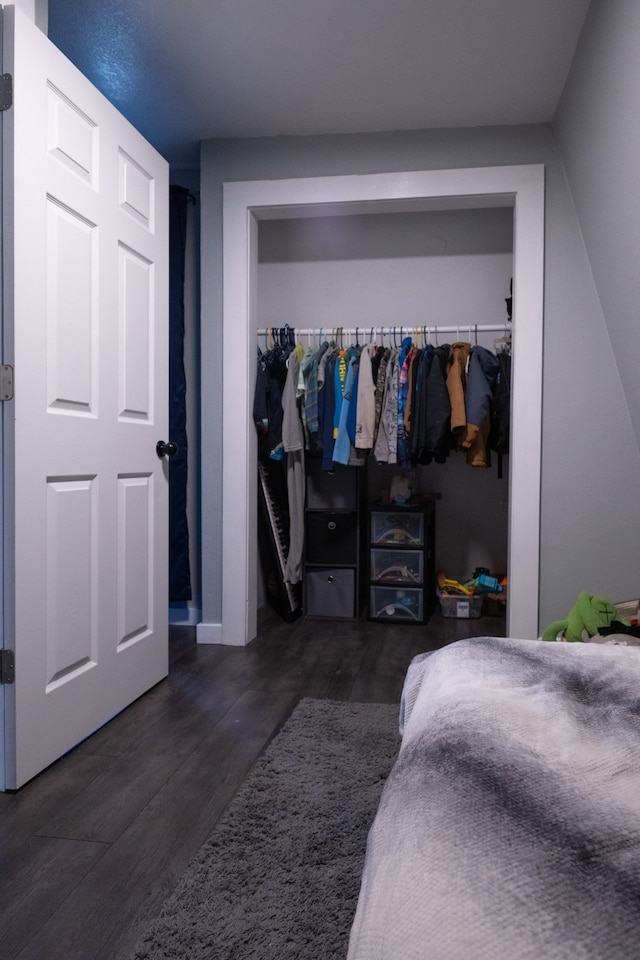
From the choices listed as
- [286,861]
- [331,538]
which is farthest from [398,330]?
[286,861]

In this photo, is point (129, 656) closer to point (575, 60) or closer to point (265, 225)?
point (575, 60)

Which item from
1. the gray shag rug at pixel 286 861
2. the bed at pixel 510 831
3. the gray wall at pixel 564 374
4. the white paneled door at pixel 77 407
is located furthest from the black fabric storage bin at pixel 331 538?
the bed at pixel 510 831

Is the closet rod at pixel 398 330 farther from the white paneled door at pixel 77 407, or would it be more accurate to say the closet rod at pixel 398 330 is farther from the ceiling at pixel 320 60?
the white paneled door at pixel 77 407

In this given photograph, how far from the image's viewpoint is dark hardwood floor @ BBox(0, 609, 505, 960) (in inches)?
51.6

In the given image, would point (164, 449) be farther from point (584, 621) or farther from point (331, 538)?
point (584, 621)

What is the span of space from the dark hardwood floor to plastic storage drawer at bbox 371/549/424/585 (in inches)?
23.0

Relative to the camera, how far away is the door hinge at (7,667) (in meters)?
1.78

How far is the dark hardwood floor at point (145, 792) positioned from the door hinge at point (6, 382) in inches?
41.2

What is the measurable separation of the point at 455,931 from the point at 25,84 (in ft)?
6.86

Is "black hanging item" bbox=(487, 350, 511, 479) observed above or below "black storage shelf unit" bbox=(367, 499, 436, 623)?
above

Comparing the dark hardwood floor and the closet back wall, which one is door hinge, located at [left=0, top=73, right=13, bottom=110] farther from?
the closet back wall

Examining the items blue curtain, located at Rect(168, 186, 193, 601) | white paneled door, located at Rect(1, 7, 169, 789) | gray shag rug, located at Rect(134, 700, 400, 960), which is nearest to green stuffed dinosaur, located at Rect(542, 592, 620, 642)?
gray shag rug, located at Rect(134, 700, 400, 960)

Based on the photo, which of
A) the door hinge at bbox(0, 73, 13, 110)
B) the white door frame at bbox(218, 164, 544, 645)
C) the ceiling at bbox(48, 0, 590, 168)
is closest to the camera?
the door hinge at bbox(0, 73, 13, 110)

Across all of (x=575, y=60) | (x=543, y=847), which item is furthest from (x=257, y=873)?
(x=575, y=60)
